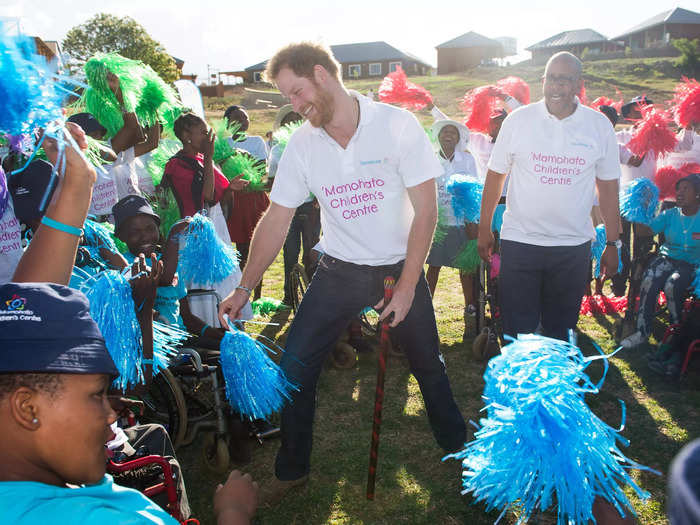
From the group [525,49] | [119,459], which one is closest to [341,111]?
[119,459]

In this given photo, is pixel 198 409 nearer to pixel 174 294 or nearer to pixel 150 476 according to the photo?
pixel 174 294

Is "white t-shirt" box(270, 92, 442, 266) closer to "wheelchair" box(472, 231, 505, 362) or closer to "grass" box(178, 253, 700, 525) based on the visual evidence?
"grass" box(178, 253, 700, 525)

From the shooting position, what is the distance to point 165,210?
4.88 m

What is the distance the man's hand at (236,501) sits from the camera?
1.78m

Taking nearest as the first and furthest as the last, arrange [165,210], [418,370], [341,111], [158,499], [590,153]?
[158,499]
[341,111]
[418,370]
[590,153]
[165,210]

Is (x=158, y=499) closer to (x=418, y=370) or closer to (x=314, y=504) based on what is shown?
(x=314, y=504)

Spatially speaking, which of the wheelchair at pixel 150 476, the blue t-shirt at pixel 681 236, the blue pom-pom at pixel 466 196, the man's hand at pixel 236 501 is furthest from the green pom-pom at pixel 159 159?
the blue t-shirt at pixel 681 236

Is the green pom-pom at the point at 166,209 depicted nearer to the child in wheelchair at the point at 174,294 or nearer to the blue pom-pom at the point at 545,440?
the child in wheelchair at the point at 174,294

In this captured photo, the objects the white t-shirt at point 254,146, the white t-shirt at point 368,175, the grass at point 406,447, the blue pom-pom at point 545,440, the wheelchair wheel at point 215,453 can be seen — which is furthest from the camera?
the white t-shirt at point 254,146

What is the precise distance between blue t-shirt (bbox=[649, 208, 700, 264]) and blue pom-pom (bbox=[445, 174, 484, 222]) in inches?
73.6

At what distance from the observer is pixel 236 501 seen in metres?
1.82

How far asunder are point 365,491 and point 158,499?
1473 mm

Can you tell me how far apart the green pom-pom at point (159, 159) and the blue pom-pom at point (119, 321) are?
2.49 meters

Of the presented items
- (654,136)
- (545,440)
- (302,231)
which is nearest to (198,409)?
(545,440)
